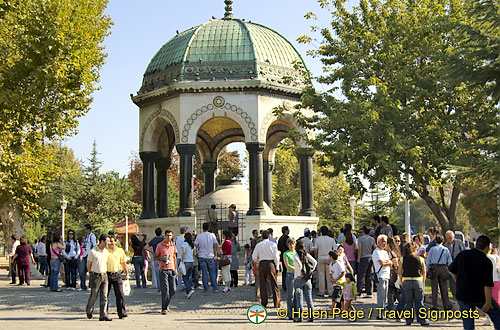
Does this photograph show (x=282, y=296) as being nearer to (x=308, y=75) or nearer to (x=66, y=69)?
(x=308, y=75)

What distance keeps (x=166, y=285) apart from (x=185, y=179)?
1244 centimetres

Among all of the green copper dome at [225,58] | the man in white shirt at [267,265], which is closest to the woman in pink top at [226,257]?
the man in white shirt at [267,265]

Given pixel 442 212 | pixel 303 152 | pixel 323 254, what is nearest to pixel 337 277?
pixel 323 254

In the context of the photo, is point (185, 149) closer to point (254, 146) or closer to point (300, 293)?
point (254, 146)

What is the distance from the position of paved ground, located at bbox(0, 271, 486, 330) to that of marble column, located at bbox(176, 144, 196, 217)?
287 inches

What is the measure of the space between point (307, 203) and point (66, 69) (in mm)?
11843

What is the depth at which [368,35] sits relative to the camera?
730 inches

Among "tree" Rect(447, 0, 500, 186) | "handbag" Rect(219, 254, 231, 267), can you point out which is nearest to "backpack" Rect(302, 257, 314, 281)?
"tree" Rect(447, 0, 500, 186)

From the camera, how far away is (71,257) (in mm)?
17781

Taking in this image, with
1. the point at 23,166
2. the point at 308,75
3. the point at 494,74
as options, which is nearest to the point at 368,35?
the point at 308,75

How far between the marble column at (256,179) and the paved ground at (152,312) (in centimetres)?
698

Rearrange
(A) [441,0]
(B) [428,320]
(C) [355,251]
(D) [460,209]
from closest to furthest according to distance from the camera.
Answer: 1. (B) [428,320]
2. (C) [355,251]
3. (A) [441,0]
4. (D) [460,209]

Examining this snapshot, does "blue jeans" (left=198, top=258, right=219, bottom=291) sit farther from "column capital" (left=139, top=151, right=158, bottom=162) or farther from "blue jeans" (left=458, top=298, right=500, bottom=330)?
"column capital" (left=139, top=151, right=158, bottom=162)

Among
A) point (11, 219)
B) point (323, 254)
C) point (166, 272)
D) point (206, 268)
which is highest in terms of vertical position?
point (11, 219)
